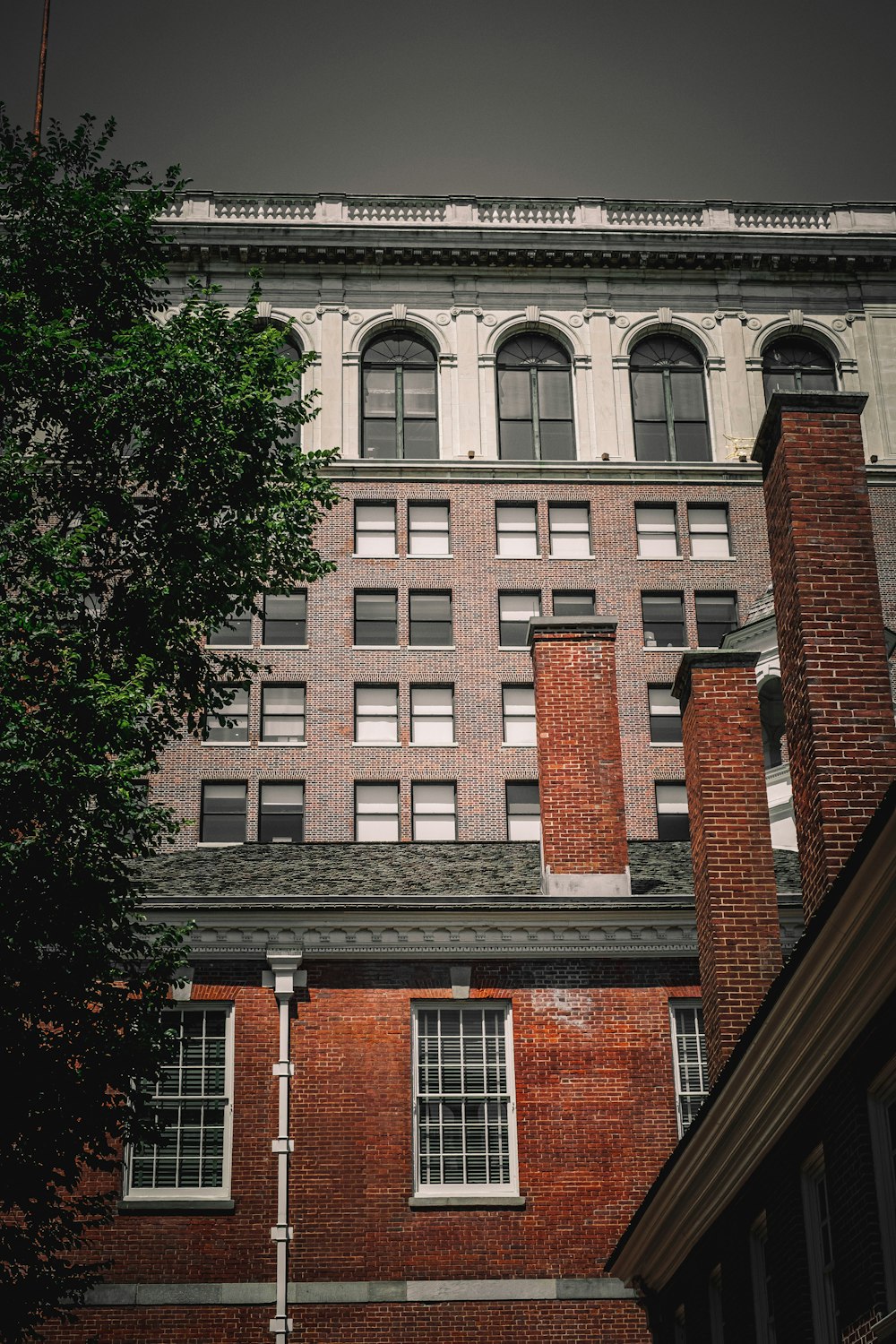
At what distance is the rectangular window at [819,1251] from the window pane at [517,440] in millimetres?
43778

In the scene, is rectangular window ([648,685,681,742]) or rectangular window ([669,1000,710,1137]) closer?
rectangular window ([669,1000,710,1137])

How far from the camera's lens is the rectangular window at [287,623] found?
5462cm

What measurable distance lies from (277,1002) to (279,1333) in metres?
4.18

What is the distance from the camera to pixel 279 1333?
23.7 m

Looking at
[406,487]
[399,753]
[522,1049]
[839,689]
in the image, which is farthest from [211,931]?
[406,487]

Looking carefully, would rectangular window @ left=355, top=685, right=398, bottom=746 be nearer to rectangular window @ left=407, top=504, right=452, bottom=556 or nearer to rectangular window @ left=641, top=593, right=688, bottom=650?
rectangular window @ left=407, top=504, right=452, bottom=556

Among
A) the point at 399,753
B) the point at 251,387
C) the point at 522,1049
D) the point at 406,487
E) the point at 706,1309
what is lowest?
the point at 706,1309

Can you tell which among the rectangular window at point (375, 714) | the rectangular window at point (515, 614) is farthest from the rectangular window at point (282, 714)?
the rectangular window at point (515, 614)

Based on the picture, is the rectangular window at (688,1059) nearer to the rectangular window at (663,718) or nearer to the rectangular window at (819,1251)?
the rectangular window at (819,1251)

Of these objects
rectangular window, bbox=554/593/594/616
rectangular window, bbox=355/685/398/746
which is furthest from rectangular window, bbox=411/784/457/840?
rectangular window, bbox=554/593/594/616

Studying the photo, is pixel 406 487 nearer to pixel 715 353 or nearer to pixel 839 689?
pixel 715 353

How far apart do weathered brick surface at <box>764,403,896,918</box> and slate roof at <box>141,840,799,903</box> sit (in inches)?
366

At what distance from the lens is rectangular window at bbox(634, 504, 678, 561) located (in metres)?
56.5

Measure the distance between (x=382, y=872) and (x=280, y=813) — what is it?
2436 cm
